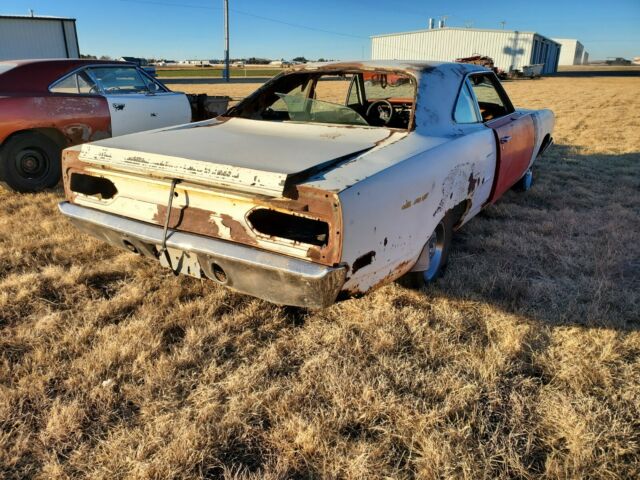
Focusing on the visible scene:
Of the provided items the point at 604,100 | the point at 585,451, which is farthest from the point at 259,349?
the point at 604,100

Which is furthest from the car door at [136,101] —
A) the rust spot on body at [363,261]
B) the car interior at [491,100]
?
the rust spot on body at [363,261]

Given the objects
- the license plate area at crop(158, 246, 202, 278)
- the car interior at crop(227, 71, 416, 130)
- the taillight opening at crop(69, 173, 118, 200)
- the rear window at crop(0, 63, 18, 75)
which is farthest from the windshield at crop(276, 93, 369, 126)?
the rear window at crop(0, 63, 18, 75)

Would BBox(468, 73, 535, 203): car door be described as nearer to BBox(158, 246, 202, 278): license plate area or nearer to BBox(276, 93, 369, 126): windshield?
BBox(276, 93, 369, 126): windshield

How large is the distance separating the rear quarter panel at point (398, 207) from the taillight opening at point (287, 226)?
20cm

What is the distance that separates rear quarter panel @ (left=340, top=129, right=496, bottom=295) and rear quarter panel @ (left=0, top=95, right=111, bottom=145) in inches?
151

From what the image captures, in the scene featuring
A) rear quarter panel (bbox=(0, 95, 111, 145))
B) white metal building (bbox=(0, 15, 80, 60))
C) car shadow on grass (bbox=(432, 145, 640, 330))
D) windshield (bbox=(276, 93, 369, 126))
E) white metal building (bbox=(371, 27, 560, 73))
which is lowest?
car shadow on grass (bbox=(432, 145, 640, 330))

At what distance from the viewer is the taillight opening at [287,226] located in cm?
209

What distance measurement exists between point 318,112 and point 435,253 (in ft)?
3.87

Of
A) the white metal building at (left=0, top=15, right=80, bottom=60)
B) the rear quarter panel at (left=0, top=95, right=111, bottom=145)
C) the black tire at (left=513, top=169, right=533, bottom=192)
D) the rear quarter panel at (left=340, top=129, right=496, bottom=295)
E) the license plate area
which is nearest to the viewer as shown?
the rear quarter panel at (left=340, top=129, right=496, bottom=295)

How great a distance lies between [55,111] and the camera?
4.79 m

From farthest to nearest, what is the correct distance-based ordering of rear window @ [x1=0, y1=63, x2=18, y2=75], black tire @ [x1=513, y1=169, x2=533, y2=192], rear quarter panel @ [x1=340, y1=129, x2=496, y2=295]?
1. black tire @ [x1=513, y1=169, x2=533, y2=192]
2. rear window @ [x1=0, y1=63, x2=18, y2=75]
3. rear quarter panel @ [x1=340, y1=129, x2=496, y2=295]

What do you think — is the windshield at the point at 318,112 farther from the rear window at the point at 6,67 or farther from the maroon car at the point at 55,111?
the rear window at the point at 6,67

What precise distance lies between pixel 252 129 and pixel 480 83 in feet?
6.55

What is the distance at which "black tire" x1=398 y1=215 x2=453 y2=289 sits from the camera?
2824 millimetres
